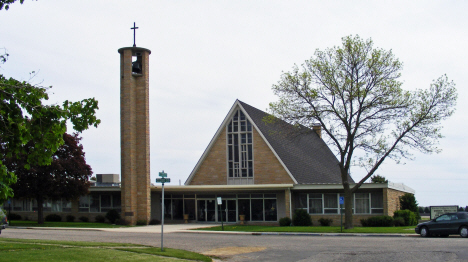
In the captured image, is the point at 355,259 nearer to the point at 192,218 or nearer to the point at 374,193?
the point at 374,193

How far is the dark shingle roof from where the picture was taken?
40606 mm

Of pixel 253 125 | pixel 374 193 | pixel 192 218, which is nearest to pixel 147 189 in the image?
pixel 192 218

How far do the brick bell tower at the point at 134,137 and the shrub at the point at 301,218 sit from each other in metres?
11.2

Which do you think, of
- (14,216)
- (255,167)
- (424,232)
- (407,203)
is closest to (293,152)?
(255,167)

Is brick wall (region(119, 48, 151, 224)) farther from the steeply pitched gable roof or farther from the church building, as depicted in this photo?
the steeply pitched gable roof

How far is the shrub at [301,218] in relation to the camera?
35844mm

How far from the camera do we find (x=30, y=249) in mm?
16844

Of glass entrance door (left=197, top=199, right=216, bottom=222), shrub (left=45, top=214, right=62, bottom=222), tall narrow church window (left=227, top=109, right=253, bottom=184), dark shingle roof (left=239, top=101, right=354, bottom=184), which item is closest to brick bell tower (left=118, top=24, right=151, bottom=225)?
glass entrance door (left=197, top=199, right=216, bottom=222)

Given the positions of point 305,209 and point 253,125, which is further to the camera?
point 253,125

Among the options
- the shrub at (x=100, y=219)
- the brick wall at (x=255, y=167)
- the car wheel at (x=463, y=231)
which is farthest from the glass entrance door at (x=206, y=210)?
the car wheel at (x=463, y=231)

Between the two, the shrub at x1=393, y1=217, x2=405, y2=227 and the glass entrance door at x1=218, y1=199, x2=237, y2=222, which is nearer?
the shrub at x1=393, y1=217, x2=405, y2=227

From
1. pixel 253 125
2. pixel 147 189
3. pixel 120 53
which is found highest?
pixel 120 53

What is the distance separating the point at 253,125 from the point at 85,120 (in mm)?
30108

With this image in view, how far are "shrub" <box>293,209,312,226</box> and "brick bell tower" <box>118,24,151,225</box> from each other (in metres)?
11.2
